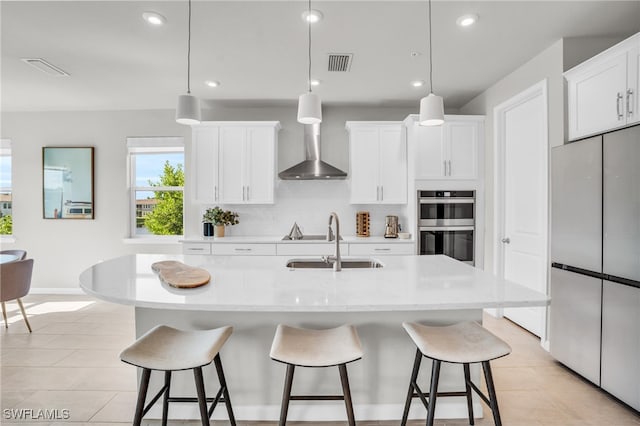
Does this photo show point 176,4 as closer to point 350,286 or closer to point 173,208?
point 350,286

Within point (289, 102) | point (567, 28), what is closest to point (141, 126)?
point (289, 102)

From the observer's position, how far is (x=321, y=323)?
6.43 feet

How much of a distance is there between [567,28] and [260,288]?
2.98 metres

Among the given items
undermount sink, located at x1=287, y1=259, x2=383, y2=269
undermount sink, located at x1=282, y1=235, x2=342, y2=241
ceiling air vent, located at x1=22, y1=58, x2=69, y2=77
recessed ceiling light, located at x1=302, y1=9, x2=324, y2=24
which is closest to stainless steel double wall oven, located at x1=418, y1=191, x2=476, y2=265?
undermount sink, located at x1=282, y1=235, x2=342, y2=241

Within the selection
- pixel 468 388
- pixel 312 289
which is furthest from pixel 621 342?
pixel 312 289

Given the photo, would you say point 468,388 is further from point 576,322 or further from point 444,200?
point 444,200

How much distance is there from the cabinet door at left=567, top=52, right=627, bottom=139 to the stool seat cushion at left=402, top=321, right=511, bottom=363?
1.70 meters

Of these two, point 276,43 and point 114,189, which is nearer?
point 276,43

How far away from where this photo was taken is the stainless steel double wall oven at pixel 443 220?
166 inches

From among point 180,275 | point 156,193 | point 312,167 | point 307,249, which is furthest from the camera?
point 156,193

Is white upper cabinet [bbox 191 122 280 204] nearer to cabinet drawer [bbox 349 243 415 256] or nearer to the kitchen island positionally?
cabinet drawer [bbox 349 243 415 256]

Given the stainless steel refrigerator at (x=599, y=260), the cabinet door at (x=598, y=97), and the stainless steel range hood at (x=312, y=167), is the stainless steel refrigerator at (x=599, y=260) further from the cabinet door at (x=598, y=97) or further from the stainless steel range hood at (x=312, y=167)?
the stainless steel range hood at (x=312, y=167)

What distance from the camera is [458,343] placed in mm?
1661

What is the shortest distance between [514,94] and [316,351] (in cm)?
333
